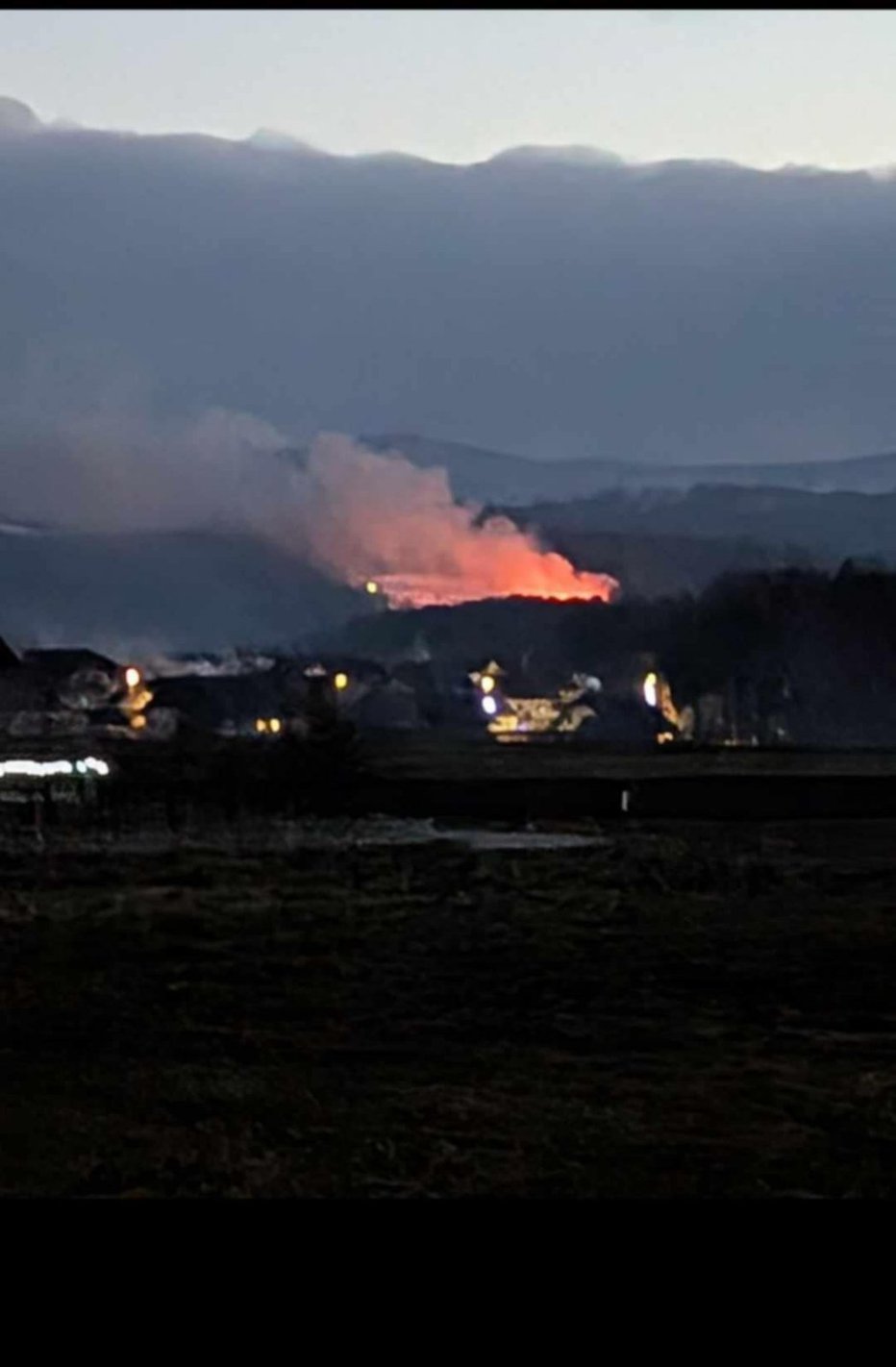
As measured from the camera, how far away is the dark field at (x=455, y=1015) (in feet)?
8.96

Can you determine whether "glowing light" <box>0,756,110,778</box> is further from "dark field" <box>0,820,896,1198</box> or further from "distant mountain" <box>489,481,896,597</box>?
"distant mountain" <box>489,481,896,597</box>

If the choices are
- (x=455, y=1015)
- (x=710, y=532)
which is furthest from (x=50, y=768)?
(x=710, y=532)

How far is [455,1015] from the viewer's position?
284 centimetres

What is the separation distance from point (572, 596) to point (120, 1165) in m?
1.12

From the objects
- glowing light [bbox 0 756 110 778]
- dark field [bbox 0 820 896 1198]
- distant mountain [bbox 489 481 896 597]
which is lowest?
dark field [bbox 0 820 896 1198]

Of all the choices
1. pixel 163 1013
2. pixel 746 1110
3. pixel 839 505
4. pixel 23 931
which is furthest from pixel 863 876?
pixel 23 931

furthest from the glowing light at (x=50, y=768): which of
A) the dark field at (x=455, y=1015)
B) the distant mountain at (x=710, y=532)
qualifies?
the distant mountain at (x=710, y=532)

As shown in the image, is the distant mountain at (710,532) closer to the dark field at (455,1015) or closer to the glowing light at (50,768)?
the dark field at (455,1015)

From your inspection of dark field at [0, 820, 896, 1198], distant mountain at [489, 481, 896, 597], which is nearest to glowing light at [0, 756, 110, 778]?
dark field at [0, 820, 896, 1198]

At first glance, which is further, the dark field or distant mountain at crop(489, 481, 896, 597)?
distant mountain at crop(489, 481, 896, 597)

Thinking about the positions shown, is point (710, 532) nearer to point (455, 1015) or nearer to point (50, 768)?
point (455, 1015)

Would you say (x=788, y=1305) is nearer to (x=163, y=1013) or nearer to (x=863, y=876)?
(x=863, y=876)

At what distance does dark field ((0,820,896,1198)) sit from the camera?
2.73 meters

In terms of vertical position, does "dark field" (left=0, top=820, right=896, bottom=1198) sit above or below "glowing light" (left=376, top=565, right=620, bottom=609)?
below
